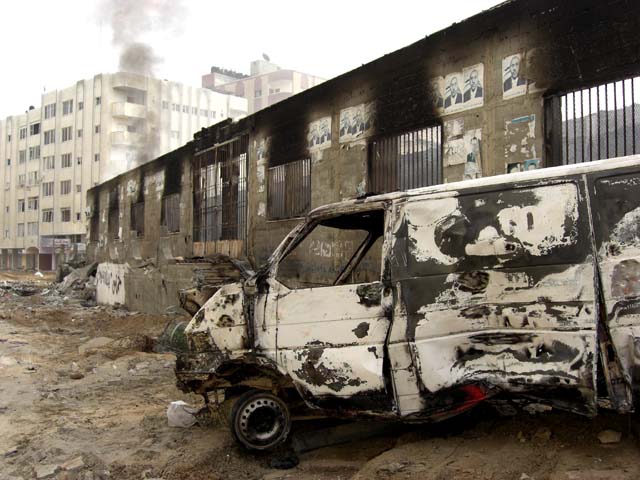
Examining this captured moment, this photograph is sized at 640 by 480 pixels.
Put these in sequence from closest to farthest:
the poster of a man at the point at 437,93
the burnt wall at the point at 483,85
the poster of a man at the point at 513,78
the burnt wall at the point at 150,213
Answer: the burnt wall at the point at 483,85
the poster of a man at the point at 513,78
the poster of a man at the point at 437,93
the burnt wall at the point at 150,213

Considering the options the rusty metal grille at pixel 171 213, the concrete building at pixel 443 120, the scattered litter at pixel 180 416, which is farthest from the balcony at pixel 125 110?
the scattered litter at pixel 180 416

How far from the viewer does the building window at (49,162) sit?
55.9 m

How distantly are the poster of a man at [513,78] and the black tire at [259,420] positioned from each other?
440 cm

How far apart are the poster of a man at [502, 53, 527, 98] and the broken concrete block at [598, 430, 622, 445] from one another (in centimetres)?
387

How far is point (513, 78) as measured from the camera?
246 inches

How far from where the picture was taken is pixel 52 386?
7.38 m

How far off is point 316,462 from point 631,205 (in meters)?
2.97

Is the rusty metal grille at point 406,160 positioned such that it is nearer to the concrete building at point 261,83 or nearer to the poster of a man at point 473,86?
the poster of a man at point 473,86

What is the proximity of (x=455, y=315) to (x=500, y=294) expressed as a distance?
0.33 m

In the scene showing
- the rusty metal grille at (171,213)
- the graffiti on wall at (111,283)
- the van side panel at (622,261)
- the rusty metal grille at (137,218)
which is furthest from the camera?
the graffiti on wall at (111,283)

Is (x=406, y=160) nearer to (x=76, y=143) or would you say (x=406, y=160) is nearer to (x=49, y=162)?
(x=76, y=143)

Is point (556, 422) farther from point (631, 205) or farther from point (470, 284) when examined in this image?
point (631, 205)

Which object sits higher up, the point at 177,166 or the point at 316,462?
the point at 177,166

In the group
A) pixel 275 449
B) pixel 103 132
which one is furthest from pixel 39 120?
pixel 275 449
